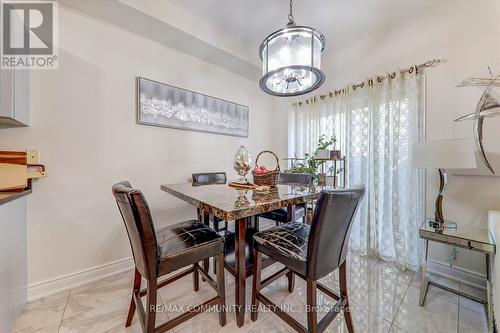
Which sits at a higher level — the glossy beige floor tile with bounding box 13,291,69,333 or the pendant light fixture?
the pendant light fixture

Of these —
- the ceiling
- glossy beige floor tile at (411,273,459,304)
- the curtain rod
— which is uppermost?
the ceiling

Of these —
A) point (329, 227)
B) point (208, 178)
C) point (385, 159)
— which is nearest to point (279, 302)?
point (329, 227)

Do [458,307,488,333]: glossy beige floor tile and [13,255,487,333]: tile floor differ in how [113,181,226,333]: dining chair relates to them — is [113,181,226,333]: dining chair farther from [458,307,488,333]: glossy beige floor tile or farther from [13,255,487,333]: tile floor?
[458,307,488,333]: glossy beige floor tile

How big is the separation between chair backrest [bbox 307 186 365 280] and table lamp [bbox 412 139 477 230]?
99 centimetres

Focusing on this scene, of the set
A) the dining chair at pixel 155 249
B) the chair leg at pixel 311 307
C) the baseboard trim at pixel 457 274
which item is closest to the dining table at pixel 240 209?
the dining chair at pixel 155 249

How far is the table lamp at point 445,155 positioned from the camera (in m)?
1.49

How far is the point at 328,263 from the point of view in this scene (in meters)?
1.09

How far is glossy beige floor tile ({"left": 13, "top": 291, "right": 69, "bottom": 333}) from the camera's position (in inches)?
52.0

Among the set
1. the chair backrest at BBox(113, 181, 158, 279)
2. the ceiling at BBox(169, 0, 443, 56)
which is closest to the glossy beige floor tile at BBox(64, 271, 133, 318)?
the chair backrest at BBox(113, 181, 158, 279)

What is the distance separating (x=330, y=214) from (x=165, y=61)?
7.93 feet

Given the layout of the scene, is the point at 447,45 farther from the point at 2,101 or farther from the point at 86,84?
the point at 2,101

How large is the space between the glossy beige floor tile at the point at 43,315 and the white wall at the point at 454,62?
10.8 feet

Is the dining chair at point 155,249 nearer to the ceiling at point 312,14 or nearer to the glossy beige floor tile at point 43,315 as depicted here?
the glossy beige floor tile at point 43,315

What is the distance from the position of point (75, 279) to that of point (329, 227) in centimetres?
221
